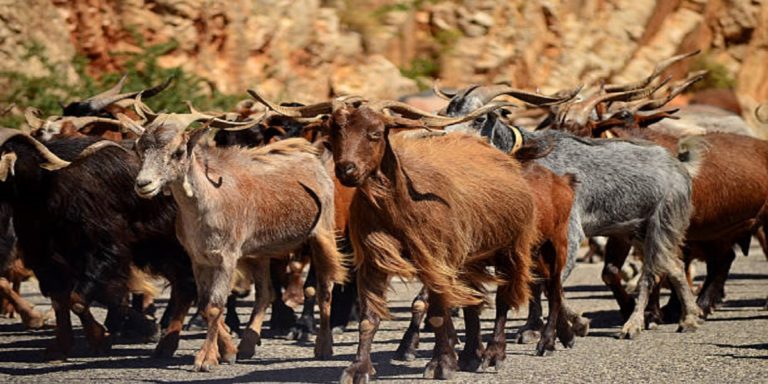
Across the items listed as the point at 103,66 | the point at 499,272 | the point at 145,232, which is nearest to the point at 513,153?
the point at 499,272

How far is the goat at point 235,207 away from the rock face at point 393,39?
9593 mm

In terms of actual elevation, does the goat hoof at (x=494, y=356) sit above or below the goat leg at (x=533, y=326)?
above

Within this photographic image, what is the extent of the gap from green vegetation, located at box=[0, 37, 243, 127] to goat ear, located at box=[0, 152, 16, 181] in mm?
7051

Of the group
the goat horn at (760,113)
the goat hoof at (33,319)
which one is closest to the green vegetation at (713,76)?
the goat horn at (760,113)

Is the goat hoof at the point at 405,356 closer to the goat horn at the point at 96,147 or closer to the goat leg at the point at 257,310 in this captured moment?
the goat leg at the point at 257,310

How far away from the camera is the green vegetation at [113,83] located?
66.6 feet

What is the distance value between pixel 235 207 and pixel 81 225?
1228mm

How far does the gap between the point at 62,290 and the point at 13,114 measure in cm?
836

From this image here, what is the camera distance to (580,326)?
13.0 meters

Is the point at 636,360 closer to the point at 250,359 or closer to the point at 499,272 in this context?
the point at 499,272

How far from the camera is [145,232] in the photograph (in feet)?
39.3

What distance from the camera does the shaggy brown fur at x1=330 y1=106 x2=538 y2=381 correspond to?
9.84 m

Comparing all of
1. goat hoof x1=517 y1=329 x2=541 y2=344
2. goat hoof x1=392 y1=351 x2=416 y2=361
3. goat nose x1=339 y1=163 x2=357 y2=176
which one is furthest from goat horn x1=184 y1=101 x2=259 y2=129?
goat hoof x1=517 y1=329 x2=541 y2=344

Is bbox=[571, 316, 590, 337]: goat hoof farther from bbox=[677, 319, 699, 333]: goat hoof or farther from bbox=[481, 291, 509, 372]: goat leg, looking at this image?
bbox=[481, 291, 509, 372]: goat leg
